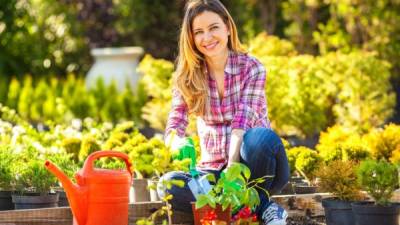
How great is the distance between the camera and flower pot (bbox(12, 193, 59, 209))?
375 centimetres

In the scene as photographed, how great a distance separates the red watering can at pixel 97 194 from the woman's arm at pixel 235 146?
50 cm

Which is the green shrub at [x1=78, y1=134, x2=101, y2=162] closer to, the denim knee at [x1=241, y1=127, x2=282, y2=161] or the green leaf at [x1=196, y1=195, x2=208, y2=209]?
the denim knee at [x1=241, y1=127, x2=282, y2=161]

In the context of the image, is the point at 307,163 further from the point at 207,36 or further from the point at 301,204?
the point at 207,36

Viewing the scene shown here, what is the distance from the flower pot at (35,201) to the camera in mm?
3746

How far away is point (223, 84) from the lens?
3855 mm

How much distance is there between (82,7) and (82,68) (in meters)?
1.25

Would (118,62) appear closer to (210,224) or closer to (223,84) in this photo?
(223,84)

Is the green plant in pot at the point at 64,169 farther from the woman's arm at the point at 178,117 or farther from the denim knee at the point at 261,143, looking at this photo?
the denim knee at the point at 261,143

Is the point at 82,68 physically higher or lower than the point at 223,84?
higher

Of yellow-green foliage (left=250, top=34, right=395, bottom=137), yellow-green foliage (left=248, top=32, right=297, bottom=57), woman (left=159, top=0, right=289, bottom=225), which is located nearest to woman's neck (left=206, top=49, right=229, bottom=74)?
woman (left=159, top=0, right=289, bottom=225)

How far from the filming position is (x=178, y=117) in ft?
12.6

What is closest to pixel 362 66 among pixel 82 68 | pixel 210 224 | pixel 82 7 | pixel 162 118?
pixel 162 118

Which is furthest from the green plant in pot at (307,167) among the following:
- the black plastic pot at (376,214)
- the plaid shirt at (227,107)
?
the black plastic pot at (376,214)

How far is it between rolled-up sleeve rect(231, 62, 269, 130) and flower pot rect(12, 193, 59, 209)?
2.55 feet
